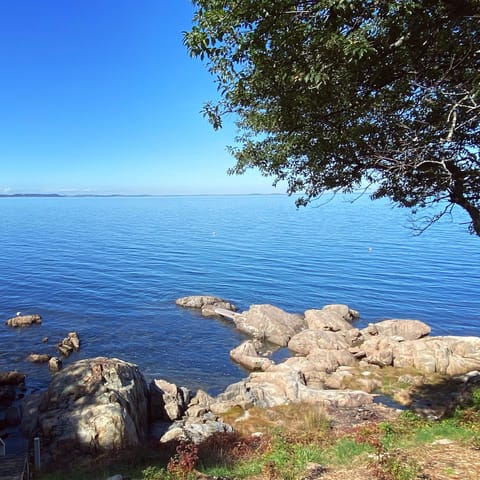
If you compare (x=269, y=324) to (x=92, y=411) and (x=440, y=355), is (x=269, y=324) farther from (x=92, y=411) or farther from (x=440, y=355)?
(x=92, y=411)

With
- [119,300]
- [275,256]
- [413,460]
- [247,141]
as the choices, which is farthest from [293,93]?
[275,256]

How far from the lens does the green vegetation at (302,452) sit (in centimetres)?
958

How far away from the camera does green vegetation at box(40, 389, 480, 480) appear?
9578 millimetres

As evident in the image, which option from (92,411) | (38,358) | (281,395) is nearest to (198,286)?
(38,358)

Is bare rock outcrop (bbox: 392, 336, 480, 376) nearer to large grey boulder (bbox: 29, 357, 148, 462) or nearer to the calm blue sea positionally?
the calm blue sea

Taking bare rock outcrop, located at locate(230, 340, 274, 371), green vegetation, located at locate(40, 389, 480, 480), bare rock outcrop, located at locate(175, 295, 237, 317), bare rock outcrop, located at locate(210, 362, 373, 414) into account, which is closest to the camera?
green vegetation, located at locate(40, 389, 480, 480)

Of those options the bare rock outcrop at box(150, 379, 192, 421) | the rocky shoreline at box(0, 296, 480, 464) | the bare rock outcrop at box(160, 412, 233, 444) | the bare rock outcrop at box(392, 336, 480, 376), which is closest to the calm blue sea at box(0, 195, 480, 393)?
the rocky shoreline at box(0, 296, 480, 464)

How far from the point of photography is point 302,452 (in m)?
11.9

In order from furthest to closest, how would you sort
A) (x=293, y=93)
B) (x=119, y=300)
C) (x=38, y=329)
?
(x=119, y=300)
(x=38, y=329)
(x=293, y=93)

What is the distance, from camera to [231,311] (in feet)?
124

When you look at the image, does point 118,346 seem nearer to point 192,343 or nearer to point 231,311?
point 192,343

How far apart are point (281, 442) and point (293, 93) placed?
37.1 ft

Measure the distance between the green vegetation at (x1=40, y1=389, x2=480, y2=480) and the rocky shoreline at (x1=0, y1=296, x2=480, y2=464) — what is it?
2172mm

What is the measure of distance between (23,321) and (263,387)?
2328cm
